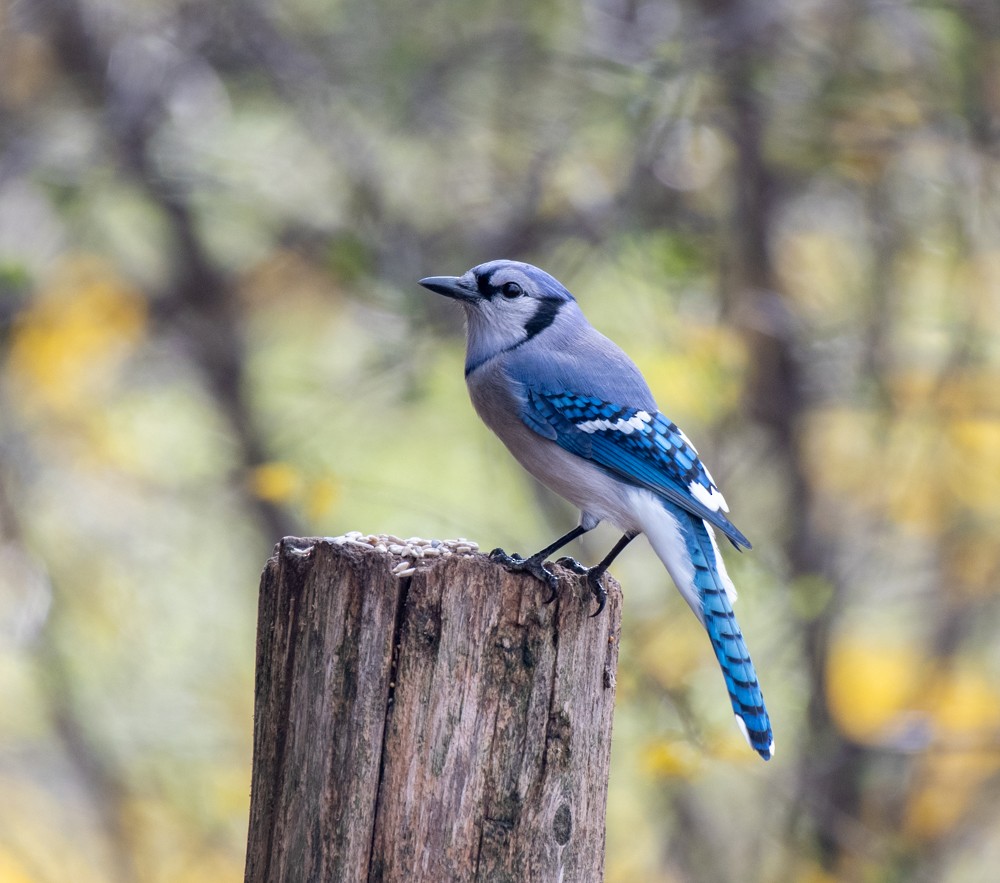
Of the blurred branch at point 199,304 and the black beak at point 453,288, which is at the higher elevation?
the blurred branch at point 199,304

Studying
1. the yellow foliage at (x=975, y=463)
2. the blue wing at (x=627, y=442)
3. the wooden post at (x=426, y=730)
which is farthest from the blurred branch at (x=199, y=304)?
the wooden post at (x=426, y=730)

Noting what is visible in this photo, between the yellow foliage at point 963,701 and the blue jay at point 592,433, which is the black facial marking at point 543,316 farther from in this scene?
the yellow foliage at point 963,701

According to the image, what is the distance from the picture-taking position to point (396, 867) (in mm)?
1814

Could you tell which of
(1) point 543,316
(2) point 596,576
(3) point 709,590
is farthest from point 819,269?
(2) point 596,576

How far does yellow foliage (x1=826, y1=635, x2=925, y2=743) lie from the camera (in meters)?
4.82

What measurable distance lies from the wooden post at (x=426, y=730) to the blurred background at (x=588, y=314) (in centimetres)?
201

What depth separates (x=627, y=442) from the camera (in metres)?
2.85

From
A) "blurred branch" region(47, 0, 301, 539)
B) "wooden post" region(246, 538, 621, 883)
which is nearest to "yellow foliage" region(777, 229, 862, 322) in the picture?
"blurred branch" region(47, 0, 301, 539)

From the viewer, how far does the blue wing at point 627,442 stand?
2.80 meters

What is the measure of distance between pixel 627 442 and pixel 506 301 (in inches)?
21.6

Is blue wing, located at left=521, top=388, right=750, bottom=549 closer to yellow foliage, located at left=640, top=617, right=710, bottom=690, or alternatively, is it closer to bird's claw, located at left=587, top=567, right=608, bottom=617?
bird's claw, located at left=587, top=567, right=608, bottom=617

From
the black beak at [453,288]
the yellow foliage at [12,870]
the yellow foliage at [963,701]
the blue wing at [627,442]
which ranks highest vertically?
the black beak at [453,288]

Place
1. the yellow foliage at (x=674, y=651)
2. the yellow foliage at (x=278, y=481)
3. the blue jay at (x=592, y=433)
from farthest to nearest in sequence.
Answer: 1. the yellow foliage at (x=674, y=651)
2. the yellow foliage at (x=278, y=481)
3. the blue jay at (x=592, y=433)

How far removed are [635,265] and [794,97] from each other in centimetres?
81
